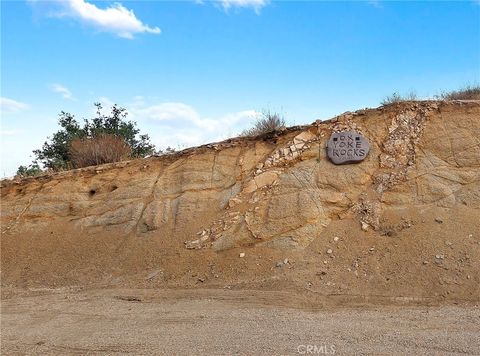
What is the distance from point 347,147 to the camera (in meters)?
9.06

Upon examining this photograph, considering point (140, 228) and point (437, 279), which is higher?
point (140, 228)

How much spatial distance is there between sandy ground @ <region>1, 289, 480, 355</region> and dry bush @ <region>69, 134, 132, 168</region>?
16.8 feet

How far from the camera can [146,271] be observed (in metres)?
8.70

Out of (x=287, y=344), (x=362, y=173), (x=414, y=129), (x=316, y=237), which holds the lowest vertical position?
(x=287, y=344)

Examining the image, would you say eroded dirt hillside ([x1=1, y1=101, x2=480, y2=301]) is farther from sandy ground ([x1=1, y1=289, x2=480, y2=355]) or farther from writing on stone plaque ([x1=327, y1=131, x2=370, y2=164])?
sandy ground ([x1=1, y1=289, x2=480, y2=355])

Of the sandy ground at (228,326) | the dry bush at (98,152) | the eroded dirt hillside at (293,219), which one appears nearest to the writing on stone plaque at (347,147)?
the eroded dirt hillside at (293,219)

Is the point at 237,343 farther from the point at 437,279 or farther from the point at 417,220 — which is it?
the point at 417,220

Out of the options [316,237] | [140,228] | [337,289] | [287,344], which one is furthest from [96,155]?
[287,344]

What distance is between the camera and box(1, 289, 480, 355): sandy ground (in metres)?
5.28

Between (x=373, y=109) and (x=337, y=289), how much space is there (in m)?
3.85

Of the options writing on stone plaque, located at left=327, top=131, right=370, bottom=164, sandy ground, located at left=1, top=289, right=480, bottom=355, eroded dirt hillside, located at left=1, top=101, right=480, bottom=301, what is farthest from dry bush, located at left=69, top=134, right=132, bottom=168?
writing on stone plaque, located at left=327, top=131, right=370, bottom=164

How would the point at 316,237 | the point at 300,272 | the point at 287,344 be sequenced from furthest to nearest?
the point at 316,237, the point at 300,272, the point at 287,344

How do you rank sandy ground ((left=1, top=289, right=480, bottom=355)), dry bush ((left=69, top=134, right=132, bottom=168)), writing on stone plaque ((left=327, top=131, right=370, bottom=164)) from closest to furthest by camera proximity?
sandy ground ((left=1, top=289, right=480, bottom=355))
writing on stone plaque ((left=327, top=131, right=370, bottom=164))
dry bush ((left=69, top=134, right=132, bottom=168))

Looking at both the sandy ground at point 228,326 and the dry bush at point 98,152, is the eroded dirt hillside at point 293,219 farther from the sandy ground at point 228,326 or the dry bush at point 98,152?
the dry bush at point 98,152
